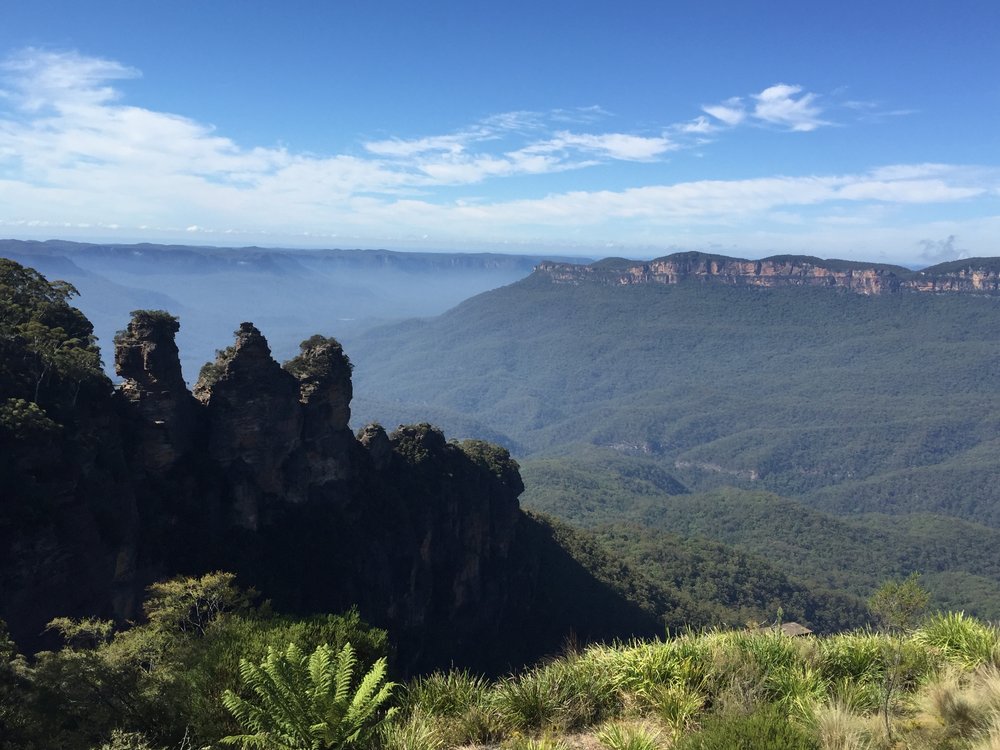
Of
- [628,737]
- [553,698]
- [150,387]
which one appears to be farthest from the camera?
[150,387]

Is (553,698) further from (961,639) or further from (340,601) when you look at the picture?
(340,601)

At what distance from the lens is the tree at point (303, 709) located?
9289 mm

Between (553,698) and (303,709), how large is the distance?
4.24 m

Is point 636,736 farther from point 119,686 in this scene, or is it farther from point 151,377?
point 151,377

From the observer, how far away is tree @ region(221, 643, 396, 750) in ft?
30.5

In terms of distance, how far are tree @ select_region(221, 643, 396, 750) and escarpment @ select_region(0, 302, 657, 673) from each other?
63.1 ft

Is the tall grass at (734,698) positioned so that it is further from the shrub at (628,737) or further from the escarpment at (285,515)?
the escarpment at (285,515)

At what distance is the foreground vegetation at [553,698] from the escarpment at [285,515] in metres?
14.9

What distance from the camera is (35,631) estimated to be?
23719 millimetres

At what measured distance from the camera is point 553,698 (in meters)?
10.6

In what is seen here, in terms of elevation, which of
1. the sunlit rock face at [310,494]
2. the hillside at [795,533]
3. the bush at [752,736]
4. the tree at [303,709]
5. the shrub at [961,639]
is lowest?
the hillside at [795,533]

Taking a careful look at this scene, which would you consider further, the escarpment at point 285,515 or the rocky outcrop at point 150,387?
the rocky outcrop at point 150,387

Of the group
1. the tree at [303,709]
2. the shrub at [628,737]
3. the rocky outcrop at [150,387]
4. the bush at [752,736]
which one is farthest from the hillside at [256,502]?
the bush at [752,736]

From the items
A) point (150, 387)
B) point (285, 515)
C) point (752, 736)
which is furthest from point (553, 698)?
point (285, 515)
